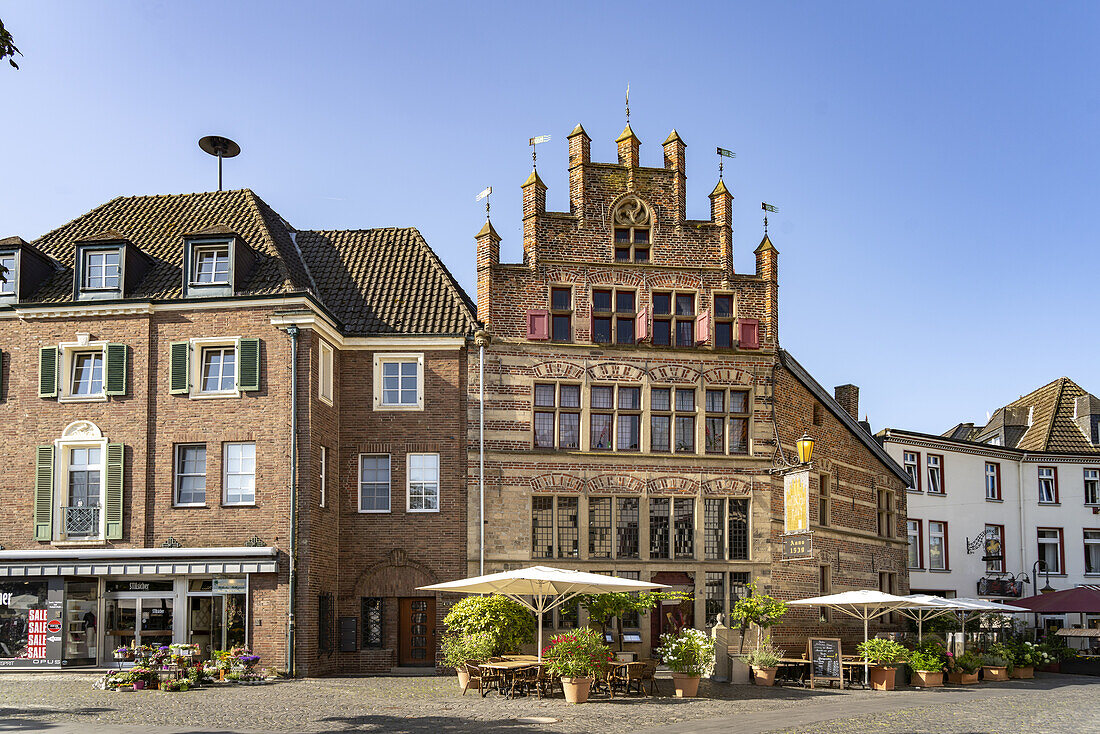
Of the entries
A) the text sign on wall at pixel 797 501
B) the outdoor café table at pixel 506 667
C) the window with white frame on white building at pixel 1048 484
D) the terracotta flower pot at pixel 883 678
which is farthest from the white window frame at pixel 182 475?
the window with white frame on white building at pixel 1048 484

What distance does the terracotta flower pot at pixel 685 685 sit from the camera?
2295 cm

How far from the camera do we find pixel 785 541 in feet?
96.2

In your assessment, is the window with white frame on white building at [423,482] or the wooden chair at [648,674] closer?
the wooden chair at [648,674]

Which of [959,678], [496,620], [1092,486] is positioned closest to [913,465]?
[1092,486]

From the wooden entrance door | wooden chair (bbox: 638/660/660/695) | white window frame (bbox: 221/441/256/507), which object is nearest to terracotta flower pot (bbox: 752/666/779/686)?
wooden chair (bbox: 638/660/660/695)

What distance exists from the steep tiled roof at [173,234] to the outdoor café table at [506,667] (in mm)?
10338

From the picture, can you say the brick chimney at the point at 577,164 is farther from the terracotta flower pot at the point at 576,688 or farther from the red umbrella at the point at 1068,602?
the red umbrella at the point at 1068,602

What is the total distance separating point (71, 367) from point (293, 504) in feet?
22.2

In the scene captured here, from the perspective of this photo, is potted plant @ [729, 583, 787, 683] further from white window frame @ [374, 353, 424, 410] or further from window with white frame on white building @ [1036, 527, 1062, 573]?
window with white frame on white building @ [1036, 527, 1062, 573]

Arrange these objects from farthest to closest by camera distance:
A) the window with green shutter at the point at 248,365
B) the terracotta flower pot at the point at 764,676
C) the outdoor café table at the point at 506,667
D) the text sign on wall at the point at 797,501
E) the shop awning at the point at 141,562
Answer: the text sign on wall at the point at 797,501 < the window with green shutter at the point at 248,365 < the shop awning at the point at 141,562 < the terracotta flower pot at the point at 764,676 < the outdoor café table at the point at 506,667

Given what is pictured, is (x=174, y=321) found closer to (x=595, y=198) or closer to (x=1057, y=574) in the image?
(x=595, y=198)

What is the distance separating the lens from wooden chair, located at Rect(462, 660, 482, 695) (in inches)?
893

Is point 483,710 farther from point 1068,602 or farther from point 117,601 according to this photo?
point 1068,602

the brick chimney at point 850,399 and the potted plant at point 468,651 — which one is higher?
the brick chimney at point 850,399
